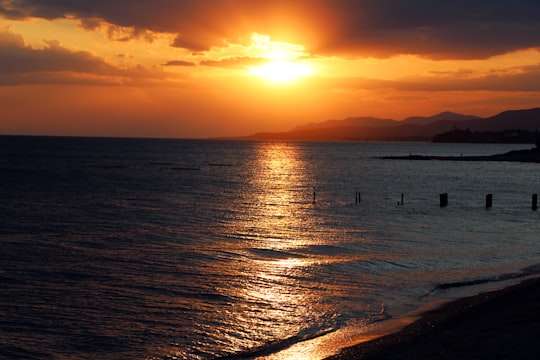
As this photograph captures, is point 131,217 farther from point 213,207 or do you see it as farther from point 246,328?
point 246,328

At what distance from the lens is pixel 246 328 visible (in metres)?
17.9

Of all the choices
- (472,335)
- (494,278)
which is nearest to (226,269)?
(494,278)

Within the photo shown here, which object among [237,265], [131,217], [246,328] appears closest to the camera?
[246,328]

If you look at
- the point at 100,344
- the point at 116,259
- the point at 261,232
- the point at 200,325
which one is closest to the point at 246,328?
the point at 200,325

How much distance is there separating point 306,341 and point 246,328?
211 cm

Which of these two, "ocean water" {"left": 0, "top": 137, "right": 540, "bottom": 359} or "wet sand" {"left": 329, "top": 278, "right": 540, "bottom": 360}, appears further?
"ocean water" {"left": 0, "top": 137, "right": 540, "bottom": 359}

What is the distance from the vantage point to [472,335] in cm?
1497

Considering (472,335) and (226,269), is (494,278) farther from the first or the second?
(226,269)

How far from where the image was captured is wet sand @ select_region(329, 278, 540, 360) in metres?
13.5

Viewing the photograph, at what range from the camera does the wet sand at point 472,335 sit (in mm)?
13484

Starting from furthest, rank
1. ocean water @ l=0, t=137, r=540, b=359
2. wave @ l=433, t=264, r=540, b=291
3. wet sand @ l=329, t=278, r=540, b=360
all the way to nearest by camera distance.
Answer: wave @ l=433, t=264, r=540, b=291
ocean water @ l=0, t=137, r=540, b=359
wet sand @ l=329, t=278, r=540, b=360

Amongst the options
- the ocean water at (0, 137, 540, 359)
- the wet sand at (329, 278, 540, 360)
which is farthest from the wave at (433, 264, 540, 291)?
the wet sand at (329, 278, 540, 360)

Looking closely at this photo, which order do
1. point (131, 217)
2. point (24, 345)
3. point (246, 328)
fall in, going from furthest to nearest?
point (131, 217) → point (246, 328) → point (24, 345)

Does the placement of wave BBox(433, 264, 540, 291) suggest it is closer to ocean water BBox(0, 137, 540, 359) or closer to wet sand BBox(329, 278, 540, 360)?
ocean water BBox(0, 137, 540, 359)
